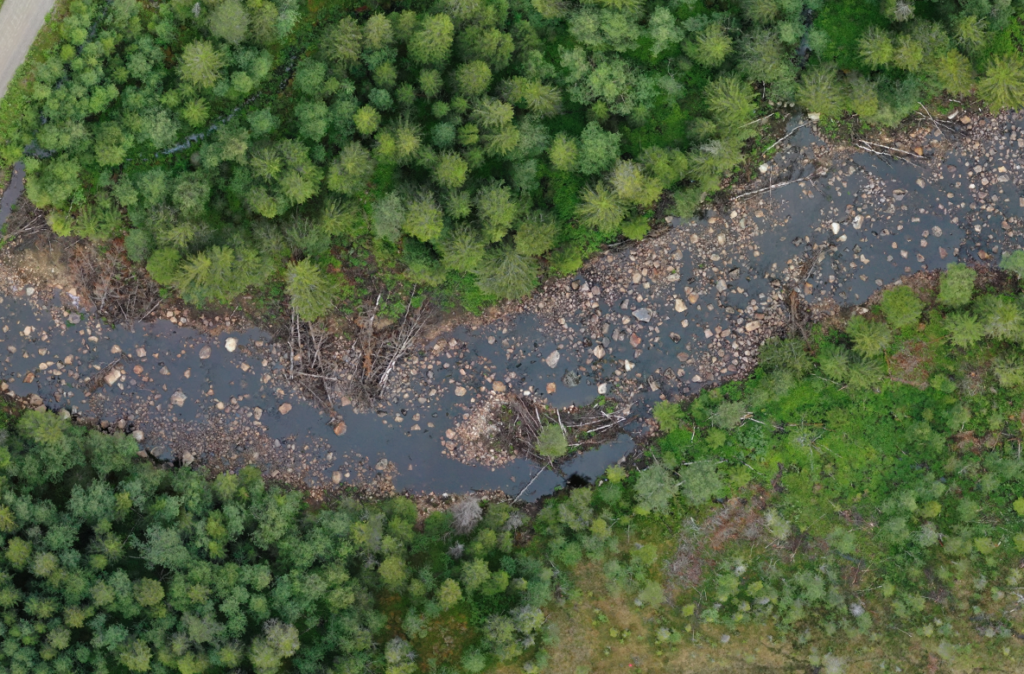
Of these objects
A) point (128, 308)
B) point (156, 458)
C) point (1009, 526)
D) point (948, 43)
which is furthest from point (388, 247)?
point (1009, 526)

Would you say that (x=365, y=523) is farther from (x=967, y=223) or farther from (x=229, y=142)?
(x=967, y=223)

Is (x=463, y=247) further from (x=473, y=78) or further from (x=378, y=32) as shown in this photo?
(x=378, y=32)

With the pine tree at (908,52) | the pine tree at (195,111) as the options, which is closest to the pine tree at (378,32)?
the pine tree at (195,111)

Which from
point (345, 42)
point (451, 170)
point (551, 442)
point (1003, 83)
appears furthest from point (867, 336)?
point (345, 42)

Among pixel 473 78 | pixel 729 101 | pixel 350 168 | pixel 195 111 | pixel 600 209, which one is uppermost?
pixel 195 111

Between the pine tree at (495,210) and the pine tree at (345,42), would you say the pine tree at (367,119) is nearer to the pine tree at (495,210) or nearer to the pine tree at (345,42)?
the pine tree at (345,42)

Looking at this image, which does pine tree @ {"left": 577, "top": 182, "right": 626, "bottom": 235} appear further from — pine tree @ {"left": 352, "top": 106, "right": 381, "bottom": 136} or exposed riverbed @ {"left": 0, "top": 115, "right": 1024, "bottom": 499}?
pine tree @ {"left": 352, "top": 106, "right": 381, "bottom": 136}
